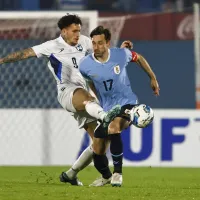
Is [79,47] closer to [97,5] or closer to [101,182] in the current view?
[101,182]

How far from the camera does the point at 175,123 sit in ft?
46.1

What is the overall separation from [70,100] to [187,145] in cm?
412

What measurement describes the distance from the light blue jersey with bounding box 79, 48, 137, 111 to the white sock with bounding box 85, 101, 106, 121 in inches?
6.3

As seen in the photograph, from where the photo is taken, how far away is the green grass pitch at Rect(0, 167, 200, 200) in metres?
8.49

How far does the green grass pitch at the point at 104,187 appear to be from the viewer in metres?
8.49

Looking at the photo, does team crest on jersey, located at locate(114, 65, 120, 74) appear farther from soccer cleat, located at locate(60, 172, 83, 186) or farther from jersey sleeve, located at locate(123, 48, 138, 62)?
soccer cleat, located at locate(60, 172, 83, 186)

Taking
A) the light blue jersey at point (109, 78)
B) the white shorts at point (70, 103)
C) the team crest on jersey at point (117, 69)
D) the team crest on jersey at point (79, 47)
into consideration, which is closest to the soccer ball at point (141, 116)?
the light blue jersey at point (109, 78)

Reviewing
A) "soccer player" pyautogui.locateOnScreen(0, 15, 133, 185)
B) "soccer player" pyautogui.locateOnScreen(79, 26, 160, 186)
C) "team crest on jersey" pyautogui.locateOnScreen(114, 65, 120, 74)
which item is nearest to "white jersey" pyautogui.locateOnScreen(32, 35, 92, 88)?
"soccer player" pyautogui.locateOnScreen(0, 15, 133, 185)

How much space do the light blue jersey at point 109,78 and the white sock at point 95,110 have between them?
0.53ft

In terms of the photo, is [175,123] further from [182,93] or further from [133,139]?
[182,93]

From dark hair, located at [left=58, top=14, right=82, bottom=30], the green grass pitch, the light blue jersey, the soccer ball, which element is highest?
dark hair, located at [left=58, top=14, right=82, bottom=30]

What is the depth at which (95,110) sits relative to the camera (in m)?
9.41

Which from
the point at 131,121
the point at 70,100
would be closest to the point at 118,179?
the point at 131,121

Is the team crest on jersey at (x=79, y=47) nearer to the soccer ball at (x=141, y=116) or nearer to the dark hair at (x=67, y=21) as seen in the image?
the dark hair at (x=67, y=21)
